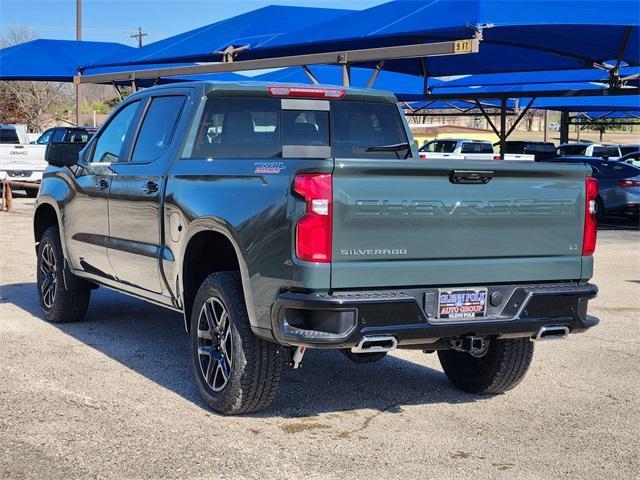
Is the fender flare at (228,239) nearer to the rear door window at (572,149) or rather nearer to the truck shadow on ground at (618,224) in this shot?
the truck shadow on ground at (618,224)

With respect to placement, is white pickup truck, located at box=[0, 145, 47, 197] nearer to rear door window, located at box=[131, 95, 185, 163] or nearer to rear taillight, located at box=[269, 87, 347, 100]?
rear door window, located at box=[131, 95, 185, 163]

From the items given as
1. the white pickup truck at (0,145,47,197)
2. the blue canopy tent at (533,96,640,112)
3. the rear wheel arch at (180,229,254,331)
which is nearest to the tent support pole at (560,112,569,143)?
the blue canopy tent at (533,96,640,112)

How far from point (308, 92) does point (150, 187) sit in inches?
53.6

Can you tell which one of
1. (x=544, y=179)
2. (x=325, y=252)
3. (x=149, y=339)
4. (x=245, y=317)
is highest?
(x=544, y=179)

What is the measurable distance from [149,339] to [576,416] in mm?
3612

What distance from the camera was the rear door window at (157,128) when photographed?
6773mm

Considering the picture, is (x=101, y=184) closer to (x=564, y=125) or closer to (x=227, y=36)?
(x=227, y=36)

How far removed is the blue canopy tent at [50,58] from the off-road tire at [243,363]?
2092cm

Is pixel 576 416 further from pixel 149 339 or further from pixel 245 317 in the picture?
pixel 149 339

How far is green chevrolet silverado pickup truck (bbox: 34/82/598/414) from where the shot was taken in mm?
4977

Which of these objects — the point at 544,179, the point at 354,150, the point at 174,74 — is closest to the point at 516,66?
the point at 174,74

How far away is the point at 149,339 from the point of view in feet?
26.1

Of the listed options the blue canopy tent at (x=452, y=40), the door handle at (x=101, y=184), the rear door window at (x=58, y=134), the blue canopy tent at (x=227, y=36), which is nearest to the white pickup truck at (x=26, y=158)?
the rear door window at (x=58, y=134)

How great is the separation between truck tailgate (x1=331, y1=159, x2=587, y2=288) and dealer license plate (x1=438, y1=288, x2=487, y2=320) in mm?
56
